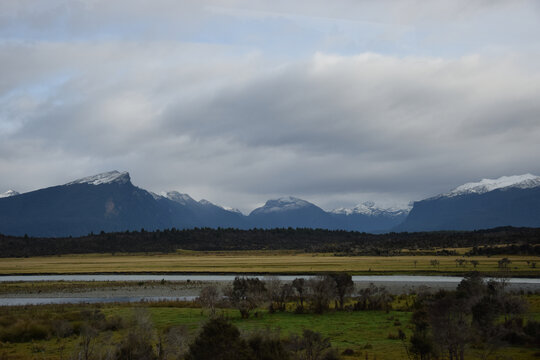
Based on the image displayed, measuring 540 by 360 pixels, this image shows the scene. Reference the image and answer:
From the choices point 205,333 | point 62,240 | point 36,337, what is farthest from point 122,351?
point 62,240

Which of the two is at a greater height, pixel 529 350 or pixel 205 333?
pixel 205 333

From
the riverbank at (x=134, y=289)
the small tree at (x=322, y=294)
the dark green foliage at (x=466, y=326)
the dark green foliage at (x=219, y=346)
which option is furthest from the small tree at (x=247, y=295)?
the dark green foliage at (x=219, y=346)

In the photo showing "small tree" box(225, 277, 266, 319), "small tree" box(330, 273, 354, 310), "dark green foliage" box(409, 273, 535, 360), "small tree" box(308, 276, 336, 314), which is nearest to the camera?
"dark green foliage" box(409, 273, 535, 360)

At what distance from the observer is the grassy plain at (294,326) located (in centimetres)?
2536

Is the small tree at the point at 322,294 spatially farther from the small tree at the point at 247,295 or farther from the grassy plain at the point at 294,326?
the small tree at the point at 247,295

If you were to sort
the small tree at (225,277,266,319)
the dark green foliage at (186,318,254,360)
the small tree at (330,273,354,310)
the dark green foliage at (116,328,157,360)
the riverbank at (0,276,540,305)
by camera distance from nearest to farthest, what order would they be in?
1. the dark green foliage at (186,318,254,360)
2. the dark green foliage at (116,328,157,360)
3. the small tree at (225,277,266,319)
4. the small tree at (330,273,354,310)
5. the riverbank at (0,276,540,305)

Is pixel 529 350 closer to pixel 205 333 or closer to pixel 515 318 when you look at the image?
pixel 515 318

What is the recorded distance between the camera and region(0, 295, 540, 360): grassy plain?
25359 mm

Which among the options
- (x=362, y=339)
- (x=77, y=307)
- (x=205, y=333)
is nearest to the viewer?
(x=205, y=333)

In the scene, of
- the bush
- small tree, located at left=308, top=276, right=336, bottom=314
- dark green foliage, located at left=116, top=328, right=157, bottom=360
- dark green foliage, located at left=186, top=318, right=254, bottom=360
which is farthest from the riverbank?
dark green foliage, located at left=186, top=318, right=254, bottom=360

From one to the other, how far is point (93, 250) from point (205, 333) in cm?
17511

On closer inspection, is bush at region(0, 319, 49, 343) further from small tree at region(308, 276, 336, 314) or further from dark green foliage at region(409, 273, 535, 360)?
dark green foliage at region(409, 273, 535, 360)

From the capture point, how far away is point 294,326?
3219cm

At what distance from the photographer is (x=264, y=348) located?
54.2 ft
